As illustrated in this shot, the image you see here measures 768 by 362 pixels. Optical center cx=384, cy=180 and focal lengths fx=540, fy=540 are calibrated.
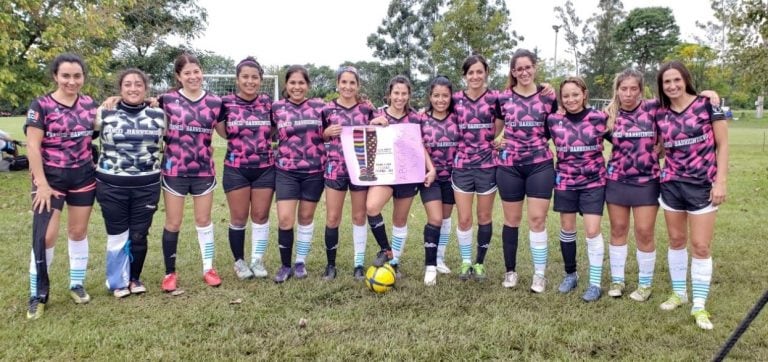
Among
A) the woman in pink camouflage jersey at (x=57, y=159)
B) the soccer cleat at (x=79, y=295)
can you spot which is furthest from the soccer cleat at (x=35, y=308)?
the soccer cleat at (x=79, y=295)

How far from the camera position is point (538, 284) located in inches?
189

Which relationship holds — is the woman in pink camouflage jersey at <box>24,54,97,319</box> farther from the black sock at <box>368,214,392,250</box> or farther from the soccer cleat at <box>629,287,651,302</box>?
the soccer cleat at <box>629,287,651,302</box>

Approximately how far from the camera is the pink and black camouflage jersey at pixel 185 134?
15.0 feet

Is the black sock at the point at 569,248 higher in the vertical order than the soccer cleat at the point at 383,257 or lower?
higher

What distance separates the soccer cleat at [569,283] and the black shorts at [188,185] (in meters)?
3.24

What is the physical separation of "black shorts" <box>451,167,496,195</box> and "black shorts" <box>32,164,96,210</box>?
121 inches

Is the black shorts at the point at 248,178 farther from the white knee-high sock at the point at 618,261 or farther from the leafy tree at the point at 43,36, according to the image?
the leafy tree at the point at 43,36

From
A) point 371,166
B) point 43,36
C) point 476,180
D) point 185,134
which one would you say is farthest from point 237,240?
point 43,36

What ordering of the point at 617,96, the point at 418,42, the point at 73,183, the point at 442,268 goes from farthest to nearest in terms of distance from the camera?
the point at 418,42
the point at 442,268
the point at 617,96
the point at 73,183

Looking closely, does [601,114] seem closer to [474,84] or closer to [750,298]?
[474,84]

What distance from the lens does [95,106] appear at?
438 centimetres

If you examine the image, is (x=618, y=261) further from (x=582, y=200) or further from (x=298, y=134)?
(x=298, y=134)

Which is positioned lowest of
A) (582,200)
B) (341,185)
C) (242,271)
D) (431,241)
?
(242,271)

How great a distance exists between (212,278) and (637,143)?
12.6ft
